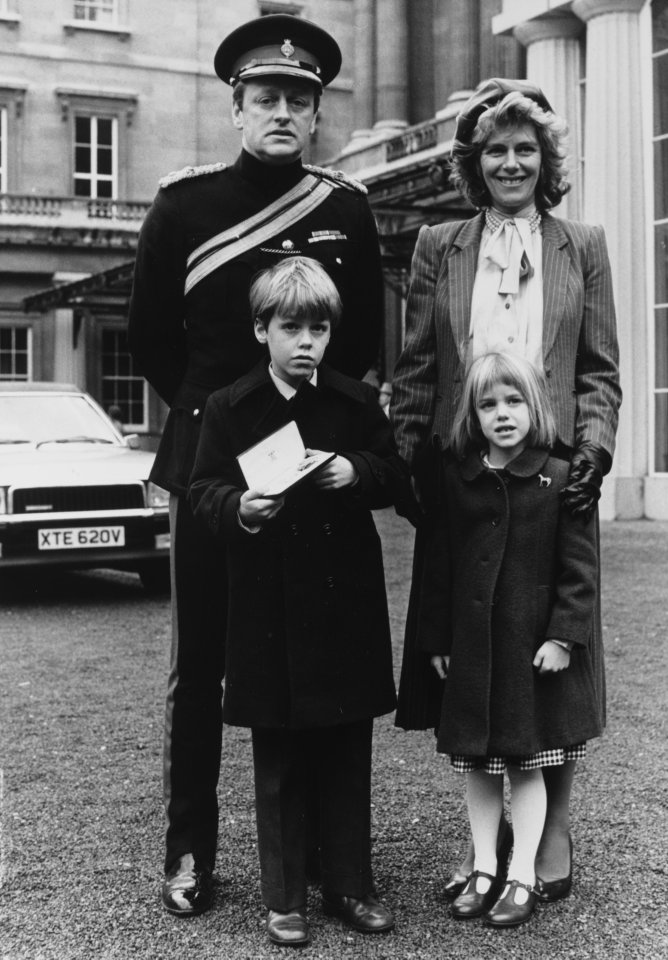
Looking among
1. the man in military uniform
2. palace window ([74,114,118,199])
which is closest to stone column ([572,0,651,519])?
the man in military uniform

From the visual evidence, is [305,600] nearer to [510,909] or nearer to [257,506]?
[257,506]

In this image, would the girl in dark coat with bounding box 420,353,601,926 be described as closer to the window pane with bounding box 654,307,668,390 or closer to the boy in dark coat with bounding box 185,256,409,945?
the boy in dark coat with bounding box 185,256,409,945

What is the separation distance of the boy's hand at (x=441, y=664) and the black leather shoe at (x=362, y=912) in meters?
0.60

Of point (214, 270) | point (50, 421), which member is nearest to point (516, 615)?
point (214, 270)

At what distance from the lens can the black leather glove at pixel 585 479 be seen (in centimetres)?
340

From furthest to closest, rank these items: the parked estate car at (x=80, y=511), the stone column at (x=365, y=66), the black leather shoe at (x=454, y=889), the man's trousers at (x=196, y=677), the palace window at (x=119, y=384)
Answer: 1. the stone column at (x=365, y=66)
2. the palace window at (x=119, y=384)
3. the parked estate car at (x=80, y=511)
4. the man's trousers at (x=196, y=677)
5. the black leather shoe at (x=454, y=889)

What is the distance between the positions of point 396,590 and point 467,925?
610cm

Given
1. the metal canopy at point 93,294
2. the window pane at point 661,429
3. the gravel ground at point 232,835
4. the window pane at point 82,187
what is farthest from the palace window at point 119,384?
the gravel ground at point 232,835

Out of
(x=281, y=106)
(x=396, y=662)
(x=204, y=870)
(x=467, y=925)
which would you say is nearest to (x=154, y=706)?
(x=396, y=662)

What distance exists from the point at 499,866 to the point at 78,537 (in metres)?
6.25

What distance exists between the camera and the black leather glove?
3402 mm

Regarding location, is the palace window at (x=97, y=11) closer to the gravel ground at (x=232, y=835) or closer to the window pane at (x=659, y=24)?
the window pane at (x=659, y=24)

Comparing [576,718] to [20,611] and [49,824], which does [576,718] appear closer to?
[49,824]

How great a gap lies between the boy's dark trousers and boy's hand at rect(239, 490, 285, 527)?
1.91ft
